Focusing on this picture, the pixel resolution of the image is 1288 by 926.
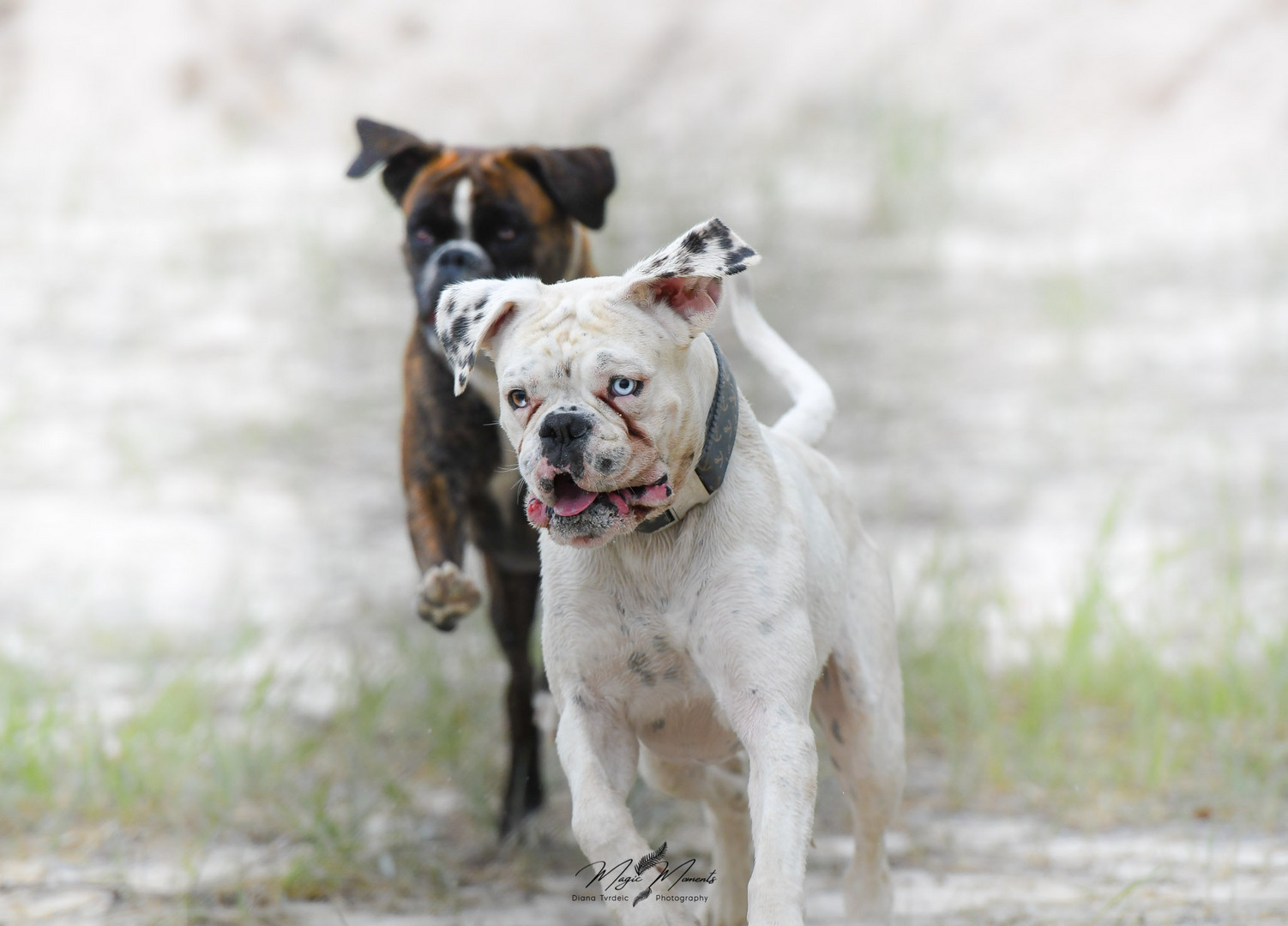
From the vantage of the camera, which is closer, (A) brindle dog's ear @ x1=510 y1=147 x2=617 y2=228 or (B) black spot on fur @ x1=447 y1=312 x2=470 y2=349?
(B) black spot on fur @ x1=447 y1=312 x2=470 y2=349

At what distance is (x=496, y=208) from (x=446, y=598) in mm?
1119

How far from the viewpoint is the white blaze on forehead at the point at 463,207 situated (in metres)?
3.99

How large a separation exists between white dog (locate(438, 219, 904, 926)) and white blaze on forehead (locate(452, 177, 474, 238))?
3.90ft

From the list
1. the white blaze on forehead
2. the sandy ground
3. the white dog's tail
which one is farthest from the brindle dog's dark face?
the sandy ground

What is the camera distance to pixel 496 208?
13.1 ft

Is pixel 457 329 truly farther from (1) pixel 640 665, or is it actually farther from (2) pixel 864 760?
(2) pixel 864 760

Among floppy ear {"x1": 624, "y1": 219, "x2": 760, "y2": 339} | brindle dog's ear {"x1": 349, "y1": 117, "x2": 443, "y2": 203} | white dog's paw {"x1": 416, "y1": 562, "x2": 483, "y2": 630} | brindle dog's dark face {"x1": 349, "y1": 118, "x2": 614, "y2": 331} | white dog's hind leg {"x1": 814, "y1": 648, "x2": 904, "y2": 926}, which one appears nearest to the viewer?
floppy ear {"x1": 624, "y1": 219, "x2": 760, "y2": 339}

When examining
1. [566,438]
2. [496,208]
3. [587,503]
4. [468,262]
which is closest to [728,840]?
[587,503]

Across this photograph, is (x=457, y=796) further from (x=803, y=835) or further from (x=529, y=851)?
(x=803, y=835)

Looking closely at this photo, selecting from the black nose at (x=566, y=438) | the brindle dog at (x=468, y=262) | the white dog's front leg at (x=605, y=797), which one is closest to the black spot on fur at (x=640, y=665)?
the white dog's front leg at (x=605, y=797)

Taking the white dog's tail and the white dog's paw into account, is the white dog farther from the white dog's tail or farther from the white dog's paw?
the white dog's paw

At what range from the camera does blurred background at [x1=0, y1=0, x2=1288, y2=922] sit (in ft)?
16.0

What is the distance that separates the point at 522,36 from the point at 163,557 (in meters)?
5.18

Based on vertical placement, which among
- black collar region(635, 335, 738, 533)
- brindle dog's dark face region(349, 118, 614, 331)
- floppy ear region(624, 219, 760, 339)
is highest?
brindle dog's dark face region(349, 118, 614, 331)
